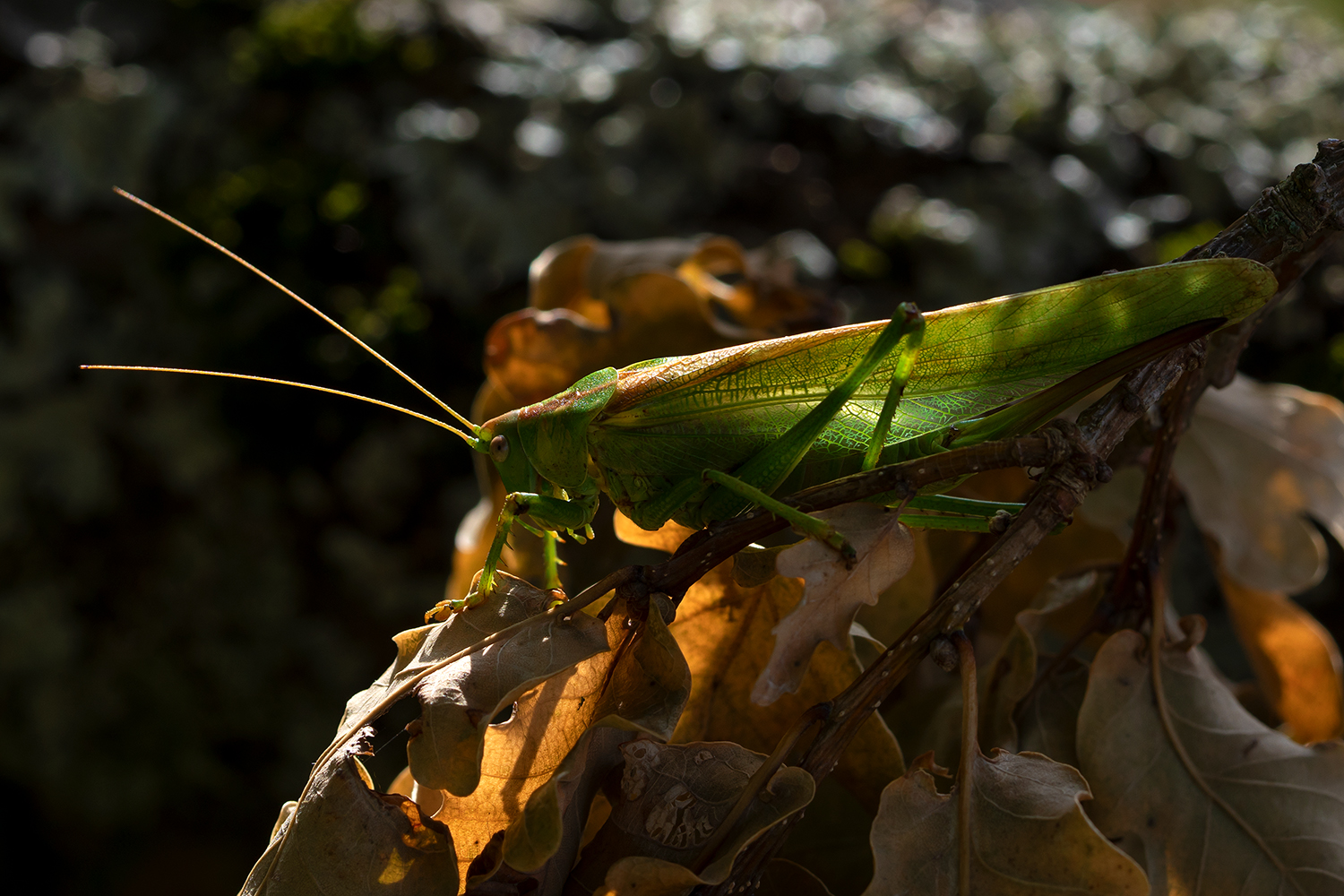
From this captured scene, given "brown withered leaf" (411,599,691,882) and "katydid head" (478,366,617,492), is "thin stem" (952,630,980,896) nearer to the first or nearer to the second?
"brown withered leaf" (411,599,691,882)

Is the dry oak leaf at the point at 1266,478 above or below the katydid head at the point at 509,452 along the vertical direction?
above

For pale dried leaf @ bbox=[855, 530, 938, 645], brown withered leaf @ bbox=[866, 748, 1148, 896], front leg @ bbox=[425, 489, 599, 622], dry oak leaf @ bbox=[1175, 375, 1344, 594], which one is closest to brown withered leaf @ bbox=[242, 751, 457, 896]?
front leg @ bbox=[425, 489, 599, 622]

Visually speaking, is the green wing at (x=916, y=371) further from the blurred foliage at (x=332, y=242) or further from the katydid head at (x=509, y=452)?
the blurred foliage at (x=332, y=242)

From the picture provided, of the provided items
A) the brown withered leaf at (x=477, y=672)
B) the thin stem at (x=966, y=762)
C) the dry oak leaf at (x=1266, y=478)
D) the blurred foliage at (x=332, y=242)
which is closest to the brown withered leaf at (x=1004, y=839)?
Result: the thin stem at (x=966, y=762)

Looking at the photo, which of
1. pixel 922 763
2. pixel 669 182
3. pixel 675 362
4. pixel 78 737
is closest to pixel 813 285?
pixel 669 182

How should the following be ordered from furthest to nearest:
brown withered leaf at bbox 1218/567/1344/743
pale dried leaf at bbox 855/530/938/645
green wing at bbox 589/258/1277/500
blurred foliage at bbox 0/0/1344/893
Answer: blurred foliage at bbox 0/0/1344/893 → brown withered leaf at bbox 1218/567/1344/743 → pale dried leaf at bbox 855/530/938/645 → green wing at bbox 589/258/1277/500

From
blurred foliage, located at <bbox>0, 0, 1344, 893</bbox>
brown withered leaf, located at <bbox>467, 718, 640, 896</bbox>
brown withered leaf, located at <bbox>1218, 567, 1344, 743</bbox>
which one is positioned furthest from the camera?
blurred foliage, located at <bbox>0, 0, 1344, 893</bbox>
